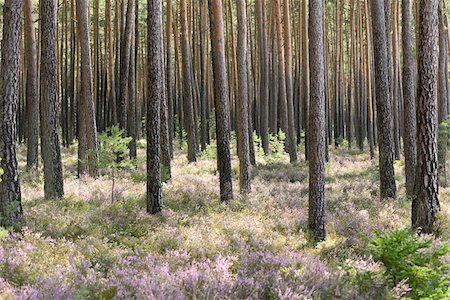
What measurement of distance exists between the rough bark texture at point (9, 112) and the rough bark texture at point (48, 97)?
272 cm

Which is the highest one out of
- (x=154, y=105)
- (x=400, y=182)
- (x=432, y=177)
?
(x=154, y=105)

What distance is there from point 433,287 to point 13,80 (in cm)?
690

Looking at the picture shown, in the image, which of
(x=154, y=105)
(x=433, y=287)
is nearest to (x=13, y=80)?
(x=154, y=105)

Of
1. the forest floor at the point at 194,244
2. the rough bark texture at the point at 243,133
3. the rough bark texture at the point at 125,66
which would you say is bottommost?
the forest floor at the point at 194,244

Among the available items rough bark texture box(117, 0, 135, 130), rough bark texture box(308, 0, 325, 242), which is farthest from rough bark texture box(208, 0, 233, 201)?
rough bark texture box(117, 0, 135, 130)

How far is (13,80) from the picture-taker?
7.53 meters

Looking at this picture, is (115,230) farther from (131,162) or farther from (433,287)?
(433,287)

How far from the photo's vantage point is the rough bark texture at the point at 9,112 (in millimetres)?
7449

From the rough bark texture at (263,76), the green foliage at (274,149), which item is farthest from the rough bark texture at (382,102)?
the rough bark texture at (263,76)

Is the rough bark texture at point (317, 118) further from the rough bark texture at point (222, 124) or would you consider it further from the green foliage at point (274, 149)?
the green foliage at point (274, 149)

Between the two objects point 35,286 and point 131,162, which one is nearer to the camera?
point 35,286

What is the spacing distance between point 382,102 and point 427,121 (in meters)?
4.05

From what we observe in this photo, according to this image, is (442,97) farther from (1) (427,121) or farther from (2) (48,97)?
(2) (48,97)

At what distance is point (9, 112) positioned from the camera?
752 centimetres
